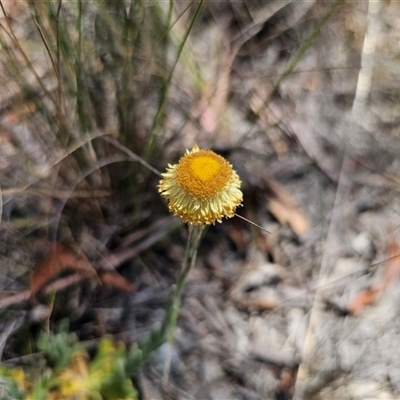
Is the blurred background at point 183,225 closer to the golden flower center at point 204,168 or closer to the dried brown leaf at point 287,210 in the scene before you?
the dried brown leaf at point 287,210

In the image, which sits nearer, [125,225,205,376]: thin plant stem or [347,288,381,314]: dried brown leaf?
[125,225,205,376]: thin plant stem

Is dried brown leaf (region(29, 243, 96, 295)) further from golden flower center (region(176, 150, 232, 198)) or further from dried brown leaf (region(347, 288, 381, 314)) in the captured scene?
dried brown leaf (region(347, 288, 381, 314))

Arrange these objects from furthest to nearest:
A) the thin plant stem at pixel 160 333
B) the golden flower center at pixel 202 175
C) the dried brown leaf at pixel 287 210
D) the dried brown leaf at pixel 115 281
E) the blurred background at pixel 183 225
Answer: the dried brown leaf at pixel 287 210 → the dried brown leaf at pixel 115 281 → the blurred background at pixel 183 225 → the thin plant stem at pixel 160 333 → the golden flower center at pixel 202 175

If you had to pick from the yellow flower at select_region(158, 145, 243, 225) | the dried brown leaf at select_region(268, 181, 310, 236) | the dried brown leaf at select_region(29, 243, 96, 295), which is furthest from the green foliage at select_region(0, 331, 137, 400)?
the dried brown leaf at select_region(268, 181, 310, 236)

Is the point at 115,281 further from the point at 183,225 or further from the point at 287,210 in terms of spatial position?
the point at 287,210

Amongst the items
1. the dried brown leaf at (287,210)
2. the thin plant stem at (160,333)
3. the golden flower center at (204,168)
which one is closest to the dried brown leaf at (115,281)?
the thin plant stem at (160,333)

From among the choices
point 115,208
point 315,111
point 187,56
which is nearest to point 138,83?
point 187,56
